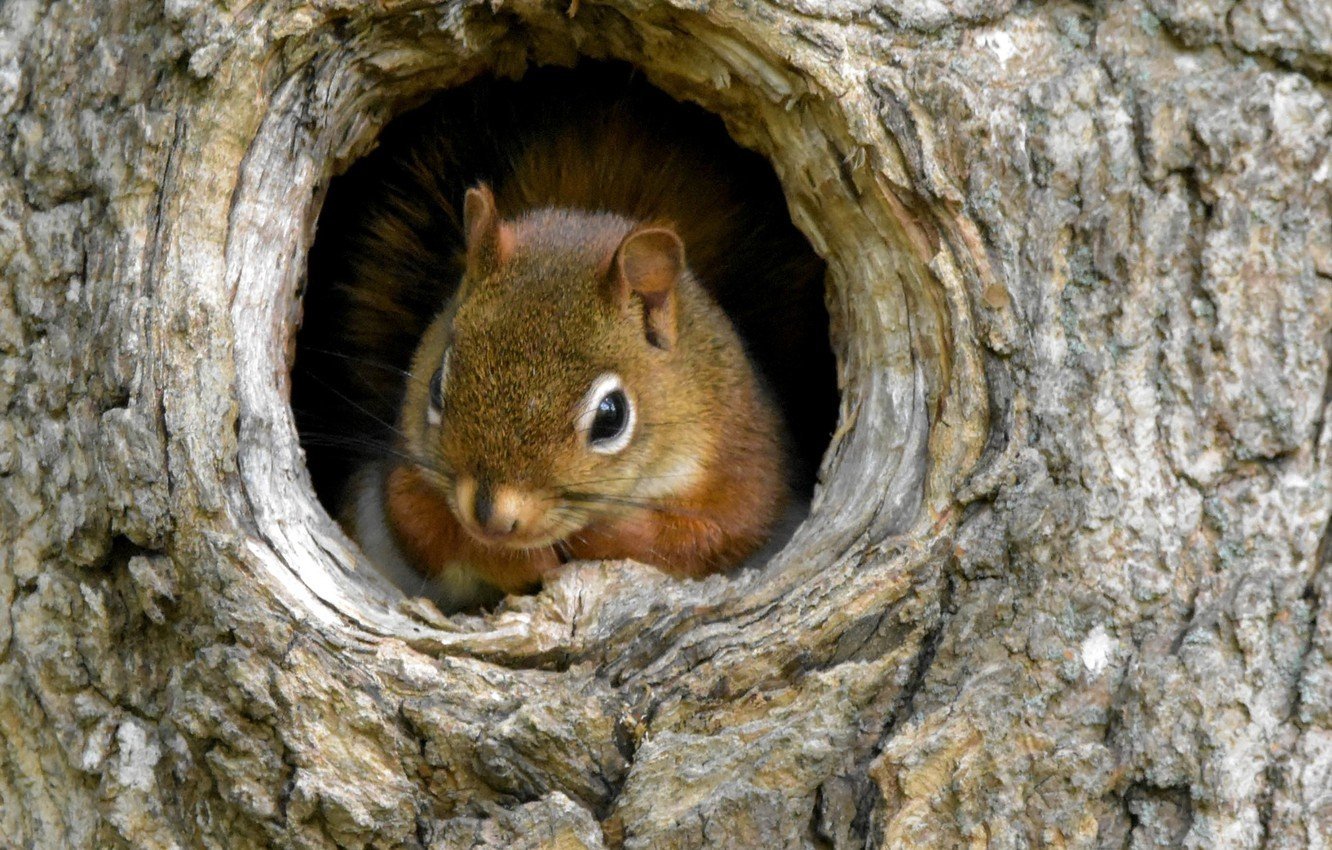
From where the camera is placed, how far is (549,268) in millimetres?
2318

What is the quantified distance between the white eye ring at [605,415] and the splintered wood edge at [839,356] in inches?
8.5

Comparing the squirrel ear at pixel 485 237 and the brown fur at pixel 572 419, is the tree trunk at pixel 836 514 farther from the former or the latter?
the squirrel ear at pixel 485 237

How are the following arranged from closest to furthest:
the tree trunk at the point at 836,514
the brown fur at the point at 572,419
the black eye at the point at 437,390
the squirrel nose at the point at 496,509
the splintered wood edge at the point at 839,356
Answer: the tree trunk at the point at 836,514
the splintered wood edge at the point at 839,356
the squirrel nose at the point at 496,509
the brown fur at the point at 572,419
the black eye at the point at 437,390

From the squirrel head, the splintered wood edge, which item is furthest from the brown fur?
the splintered wood edge

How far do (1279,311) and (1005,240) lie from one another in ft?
1.24

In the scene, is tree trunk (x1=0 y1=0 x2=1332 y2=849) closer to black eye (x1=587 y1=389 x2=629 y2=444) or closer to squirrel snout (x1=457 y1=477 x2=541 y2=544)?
squirrel snout (x1=457 y1=477 x2=541 y2=544)

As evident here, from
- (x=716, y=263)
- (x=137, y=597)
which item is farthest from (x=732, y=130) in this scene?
(x=137, y=597)

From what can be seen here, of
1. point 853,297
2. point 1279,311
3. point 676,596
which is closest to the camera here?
point 1279,311

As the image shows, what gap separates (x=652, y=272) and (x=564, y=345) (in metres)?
0.23

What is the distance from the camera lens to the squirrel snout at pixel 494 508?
2.07 meters

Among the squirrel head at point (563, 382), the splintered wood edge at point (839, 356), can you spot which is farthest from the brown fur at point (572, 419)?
the splintered wood edge at point (839, 356)

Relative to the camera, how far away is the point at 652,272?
2.32m

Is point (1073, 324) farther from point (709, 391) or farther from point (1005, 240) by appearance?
point (709, 391)

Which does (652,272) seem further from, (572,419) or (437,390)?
(437,390)
